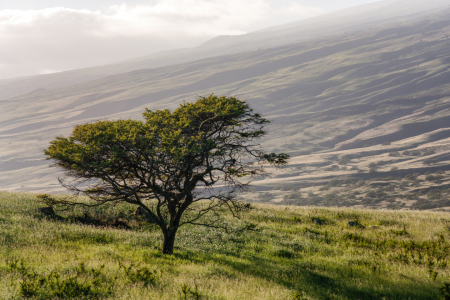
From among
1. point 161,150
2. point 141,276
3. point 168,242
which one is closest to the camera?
point 141,276

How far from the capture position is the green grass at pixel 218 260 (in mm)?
8766

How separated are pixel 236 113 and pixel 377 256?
9.15 m

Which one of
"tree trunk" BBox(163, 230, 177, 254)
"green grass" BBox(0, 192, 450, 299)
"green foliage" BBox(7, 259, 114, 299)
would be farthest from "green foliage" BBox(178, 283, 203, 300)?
"tree trunk" BBox(163, 230, 177, 254)

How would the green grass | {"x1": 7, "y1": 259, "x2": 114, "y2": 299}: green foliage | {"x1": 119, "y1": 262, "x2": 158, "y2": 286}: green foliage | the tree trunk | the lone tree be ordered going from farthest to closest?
the tree trunk, the lone tree, {"x1": 119, "y1": 262, "x2": 158, "y2": 286}: green foliage, the green grass, {"x1": 7, "y1": 259, "x2": 114, "y2": 299}: green foliage

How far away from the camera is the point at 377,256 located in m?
14.3

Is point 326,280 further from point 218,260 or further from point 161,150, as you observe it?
point 161,150

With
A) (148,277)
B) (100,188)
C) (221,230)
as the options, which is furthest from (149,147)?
(221,230)

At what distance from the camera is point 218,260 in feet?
42.1

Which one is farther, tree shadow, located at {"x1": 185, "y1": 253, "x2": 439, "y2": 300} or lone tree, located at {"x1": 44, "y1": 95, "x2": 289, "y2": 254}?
lone tree, located at {"x1": 44, "y1": 95, "x2": 289, "y2": 254}

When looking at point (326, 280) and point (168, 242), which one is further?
point (168, 242)

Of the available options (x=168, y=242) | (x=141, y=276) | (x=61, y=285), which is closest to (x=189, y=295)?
(x=141, y=276)

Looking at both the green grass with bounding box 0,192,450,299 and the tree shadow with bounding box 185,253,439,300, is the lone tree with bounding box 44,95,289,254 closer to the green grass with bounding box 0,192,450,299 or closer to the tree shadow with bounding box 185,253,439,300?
the green grass with bounding box 0,192,450,299

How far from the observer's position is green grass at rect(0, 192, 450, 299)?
28.8 feet

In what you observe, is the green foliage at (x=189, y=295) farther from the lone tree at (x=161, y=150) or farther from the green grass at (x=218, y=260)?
the lone tree at (x=161, y=150)
